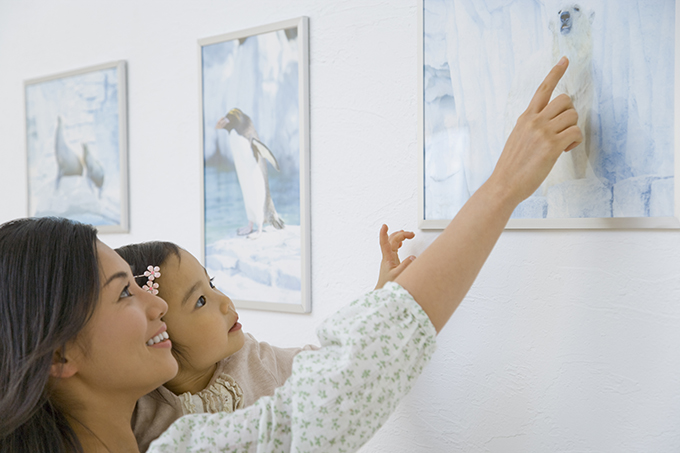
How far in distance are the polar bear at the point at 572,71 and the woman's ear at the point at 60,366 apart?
781mm

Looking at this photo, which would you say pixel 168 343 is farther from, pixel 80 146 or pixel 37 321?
pixel 80 146

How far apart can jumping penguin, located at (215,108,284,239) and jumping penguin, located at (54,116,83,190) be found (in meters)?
0.57

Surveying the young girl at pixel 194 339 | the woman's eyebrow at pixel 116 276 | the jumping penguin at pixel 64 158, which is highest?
the jumping penguin at pixel 64 158

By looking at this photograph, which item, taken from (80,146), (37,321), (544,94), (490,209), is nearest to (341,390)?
(490,209)

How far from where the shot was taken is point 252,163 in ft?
4.27

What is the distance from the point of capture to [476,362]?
1045 millimetres

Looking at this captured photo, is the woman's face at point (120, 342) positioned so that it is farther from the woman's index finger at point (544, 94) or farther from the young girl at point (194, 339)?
the woman's index finger at point (544, 94)

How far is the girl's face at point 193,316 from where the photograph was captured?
100 cm

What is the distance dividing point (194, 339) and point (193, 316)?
40mm

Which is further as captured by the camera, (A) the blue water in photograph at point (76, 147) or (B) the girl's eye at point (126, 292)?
(A) the blue water in photograph at point (76, 147)

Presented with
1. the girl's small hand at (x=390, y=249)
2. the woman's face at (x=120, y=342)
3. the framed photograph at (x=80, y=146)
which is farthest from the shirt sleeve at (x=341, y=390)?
the framed photograph at (x=80, y=146)

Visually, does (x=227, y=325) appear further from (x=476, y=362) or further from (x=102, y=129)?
(x=102, y=129)

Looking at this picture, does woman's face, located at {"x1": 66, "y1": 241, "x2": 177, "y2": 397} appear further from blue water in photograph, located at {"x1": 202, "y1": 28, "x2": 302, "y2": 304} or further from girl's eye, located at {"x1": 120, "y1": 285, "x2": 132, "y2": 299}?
blue water in photograph, located at {"x1": 202, "y1": 28, "x2": 302, "y2": 304}

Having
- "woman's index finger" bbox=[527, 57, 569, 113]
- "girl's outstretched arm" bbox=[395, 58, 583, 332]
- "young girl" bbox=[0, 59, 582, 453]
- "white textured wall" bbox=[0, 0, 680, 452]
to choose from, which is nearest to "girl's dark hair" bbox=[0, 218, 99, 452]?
"young girl" bbox=[0, 59, 582, 453]
